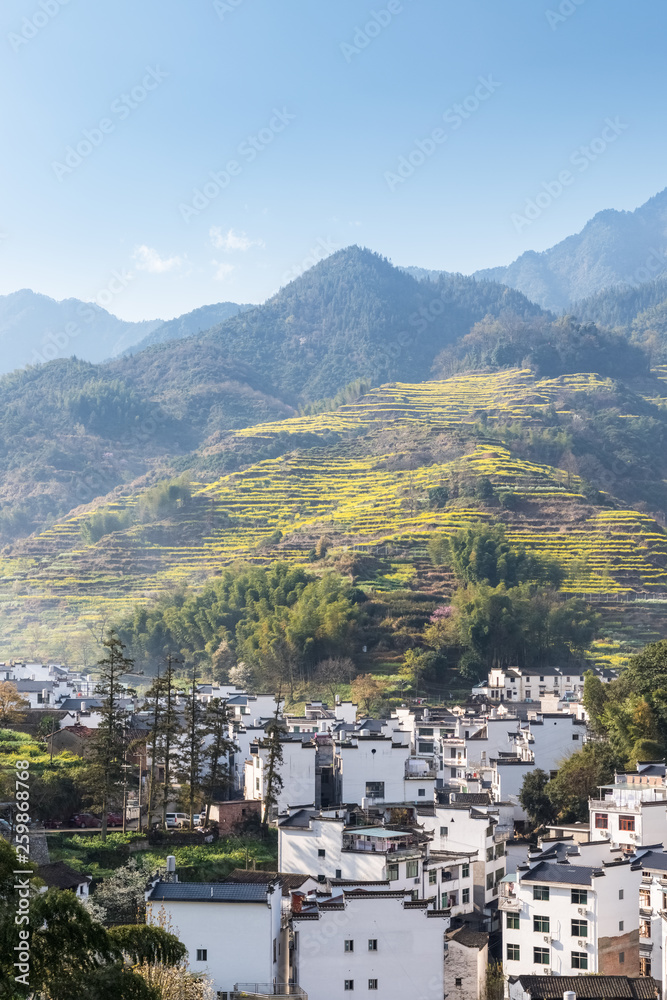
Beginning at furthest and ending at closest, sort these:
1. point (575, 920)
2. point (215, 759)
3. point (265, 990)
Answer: point (215, 759) < point (575, 920) < point (265, 990)

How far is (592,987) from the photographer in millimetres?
22953

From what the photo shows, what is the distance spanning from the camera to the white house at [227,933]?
73.9 ft

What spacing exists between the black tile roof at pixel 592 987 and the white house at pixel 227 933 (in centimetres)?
487

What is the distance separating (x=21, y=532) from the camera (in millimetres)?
145250

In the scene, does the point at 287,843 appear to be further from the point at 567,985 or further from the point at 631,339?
the point at 631,339

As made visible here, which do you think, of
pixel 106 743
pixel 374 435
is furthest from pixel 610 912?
pixel 374 435

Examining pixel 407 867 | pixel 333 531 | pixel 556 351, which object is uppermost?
pixel 556 351

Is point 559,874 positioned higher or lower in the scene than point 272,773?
lower

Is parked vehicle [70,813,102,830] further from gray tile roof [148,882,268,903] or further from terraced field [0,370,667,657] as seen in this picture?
terraced field [0,370,667,657]

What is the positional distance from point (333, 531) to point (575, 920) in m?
69.4

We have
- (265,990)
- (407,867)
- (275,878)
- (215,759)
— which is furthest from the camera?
(215,759)

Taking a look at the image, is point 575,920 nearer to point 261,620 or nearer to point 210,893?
point 210,893

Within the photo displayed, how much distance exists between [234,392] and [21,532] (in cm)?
5645

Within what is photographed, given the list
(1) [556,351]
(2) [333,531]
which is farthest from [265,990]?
(1) [556,351]
